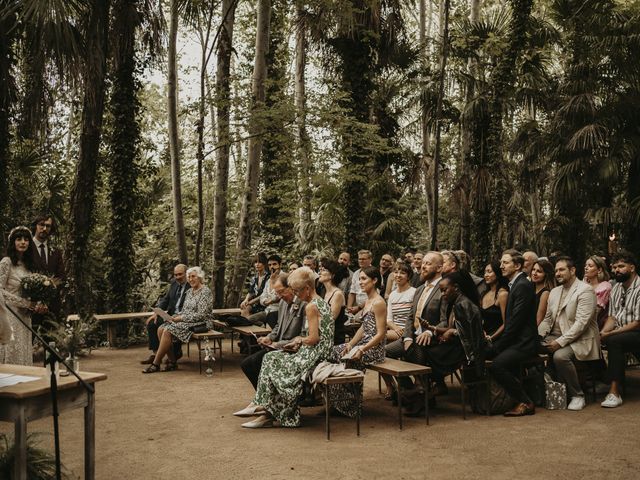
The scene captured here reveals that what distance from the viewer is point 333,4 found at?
12.9m

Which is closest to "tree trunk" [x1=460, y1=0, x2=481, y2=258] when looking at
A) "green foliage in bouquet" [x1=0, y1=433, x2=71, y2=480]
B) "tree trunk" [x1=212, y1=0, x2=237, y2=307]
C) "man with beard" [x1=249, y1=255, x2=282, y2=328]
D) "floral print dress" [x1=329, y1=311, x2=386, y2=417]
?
"tree trunk" [x1=212, y1=0, x2=237, y2=307]

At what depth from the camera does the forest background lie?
455 inches

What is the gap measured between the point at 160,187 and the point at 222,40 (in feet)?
12.4

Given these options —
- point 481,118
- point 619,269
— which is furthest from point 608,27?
point 619,269

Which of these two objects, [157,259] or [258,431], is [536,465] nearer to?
[258,431]

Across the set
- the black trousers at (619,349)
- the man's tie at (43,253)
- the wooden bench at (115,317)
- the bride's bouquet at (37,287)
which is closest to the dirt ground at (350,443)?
the black trousers at (619,349)

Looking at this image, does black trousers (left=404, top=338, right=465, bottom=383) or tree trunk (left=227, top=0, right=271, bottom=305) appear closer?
black trousers (left=404, top=338, right=465, bottom=383)

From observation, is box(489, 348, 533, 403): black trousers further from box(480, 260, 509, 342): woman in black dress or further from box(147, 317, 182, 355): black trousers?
box(147, 317, 182, 355): black trousers

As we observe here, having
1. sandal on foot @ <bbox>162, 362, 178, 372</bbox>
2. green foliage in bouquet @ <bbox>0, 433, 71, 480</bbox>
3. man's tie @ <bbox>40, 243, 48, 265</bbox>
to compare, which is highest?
man's tie @ <bbox>40, 243, 48, 265</bbox>

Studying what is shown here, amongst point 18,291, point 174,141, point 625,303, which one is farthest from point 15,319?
point 174,141

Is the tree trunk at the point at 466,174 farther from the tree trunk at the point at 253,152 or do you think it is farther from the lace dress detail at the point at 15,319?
the lace dress detail at the point at 15,319

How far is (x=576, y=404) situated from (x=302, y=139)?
25.3 feet

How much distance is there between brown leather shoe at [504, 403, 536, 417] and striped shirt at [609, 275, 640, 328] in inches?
64.7

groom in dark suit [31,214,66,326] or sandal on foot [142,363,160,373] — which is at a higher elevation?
groom in dark suit [31,214,66,326]
